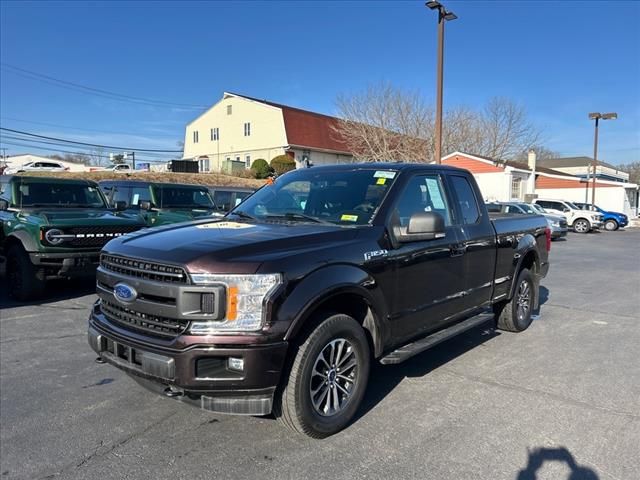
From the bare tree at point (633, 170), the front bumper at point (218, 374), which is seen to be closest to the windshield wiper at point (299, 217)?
the front bumper at point (218, 374)

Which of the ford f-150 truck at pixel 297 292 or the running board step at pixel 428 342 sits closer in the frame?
the ford f-150 truck at pixel 297 292

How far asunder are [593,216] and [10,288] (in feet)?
93.4

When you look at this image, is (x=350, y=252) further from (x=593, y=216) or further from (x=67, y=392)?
(x=593, y=216)

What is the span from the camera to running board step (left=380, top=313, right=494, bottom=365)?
370 centimetres

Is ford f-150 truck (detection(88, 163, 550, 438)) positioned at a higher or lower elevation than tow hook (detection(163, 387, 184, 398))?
higher

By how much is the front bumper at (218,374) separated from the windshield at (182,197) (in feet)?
→ 28.7

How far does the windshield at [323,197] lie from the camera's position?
3904 mm

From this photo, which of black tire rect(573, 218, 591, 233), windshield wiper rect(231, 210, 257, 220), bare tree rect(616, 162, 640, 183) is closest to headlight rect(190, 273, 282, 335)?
windshield wiper rect(231, 210, 257, 220)

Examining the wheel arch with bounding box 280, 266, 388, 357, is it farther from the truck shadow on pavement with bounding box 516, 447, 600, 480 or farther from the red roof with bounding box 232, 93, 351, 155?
the red roof with bounding box 232, 93, 351, 155

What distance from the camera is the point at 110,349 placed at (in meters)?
3.33

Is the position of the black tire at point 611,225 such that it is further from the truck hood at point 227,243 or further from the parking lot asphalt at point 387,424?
the truck hood at point 227,243

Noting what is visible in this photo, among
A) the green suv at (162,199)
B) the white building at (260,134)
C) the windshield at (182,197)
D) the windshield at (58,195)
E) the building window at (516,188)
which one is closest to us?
the windshield at (58,195)

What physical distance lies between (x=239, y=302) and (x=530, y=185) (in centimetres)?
3906

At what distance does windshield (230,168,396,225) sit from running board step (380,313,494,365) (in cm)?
106
